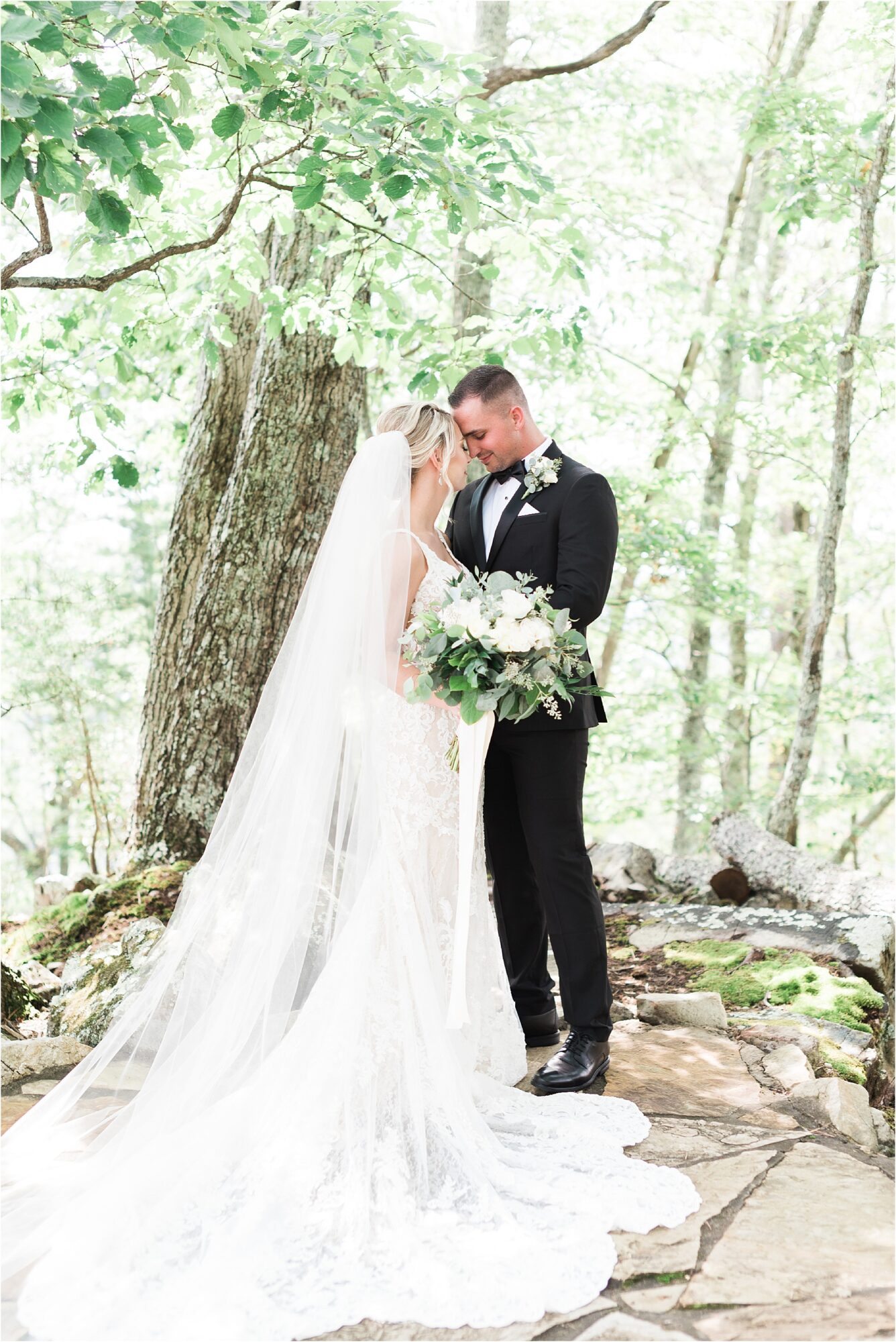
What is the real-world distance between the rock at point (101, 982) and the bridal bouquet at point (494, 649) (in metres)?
1.57

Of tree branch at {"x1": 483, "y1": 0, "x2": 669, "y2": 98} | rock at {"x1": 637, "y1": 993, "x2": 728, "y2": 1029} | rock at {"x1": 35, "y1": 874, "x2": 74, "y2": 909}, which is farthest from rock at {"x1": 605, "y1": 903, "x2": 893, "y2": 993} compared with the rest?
tree branch at {"x1": 483, "y1": 0, "x2": 669, "y2": 98}

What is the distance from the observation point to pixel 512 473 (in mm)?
3830

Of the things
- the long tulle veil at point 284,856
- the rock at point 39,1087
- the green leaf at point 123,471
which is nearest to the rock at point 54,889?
the green leaf at point 123,471

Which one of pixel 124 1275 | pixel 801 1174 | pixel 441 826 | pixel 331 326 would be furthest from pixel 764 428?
pixel 124 1275

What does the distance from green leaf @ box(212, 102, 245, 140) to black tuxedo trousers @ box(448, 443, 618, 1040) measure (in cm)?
170

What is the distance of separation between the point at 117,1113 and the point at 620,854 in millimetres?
4655

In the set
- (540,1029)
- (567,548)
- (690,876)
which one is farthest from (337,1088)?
(690,876)

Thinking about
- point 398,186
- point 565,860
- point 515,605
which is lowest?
point 565,860

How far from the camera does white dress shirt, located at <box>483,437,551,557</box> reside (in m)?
3.83

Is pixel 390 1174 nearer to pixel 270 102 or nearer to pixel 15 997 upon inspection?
pixel 15 997

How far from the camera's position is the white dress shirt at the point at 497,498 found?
3826mm

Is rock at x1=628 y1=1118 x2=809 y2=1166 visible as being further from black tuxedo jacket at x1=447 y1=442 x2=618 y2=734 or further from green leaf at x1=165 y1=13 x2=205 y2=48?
green leaf at x1=165 y1=13 x2=205 y2=48

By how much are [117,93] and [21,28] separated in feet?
1.30

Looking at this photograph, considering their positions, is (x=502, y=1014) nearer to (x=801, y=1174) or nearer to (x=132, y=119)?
(x=801, y=1174)
